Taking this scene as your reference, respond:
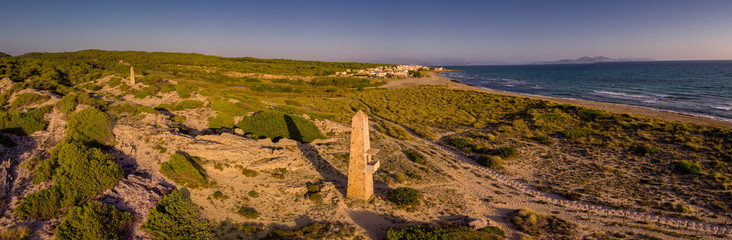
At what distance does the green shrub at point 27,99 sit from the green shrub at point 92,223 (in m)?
24.9

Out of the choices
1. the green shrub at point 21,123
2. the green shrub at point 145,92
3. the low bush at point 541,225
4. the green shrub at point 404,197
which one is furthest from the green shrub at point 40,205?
the green shrub at point 145,92

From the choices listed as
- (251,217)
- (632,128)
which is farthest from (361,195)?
(632,128)

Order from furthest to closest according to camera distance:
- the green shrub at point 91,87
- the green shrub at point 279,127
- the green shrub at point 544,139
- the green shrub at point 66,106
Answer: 1. the green shrub at point 91,87
2. the green shrub at point 544,139
3. the green shrub at point 279,127
4. the green shrub at point 66,106

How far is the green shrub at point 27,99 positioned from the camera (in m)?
26.3

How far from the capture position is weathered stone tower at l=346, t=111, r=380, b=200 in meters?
14.6

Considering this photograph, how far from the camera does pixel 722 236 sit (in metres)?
14.3

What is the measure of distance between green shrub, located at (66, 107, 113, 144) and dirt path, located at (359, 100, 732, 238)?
21.0m

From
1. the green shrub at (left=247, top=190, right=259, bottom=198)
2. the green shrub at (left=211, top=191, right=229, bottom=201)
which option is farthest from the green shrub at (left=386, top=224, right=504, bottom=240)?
the green shrub at (left=211, top=191, right=229, bottom=201)

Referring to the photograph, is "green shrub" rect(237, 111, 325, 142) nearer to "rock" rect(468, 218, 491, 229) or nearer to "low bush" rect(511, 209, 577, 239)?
"rock" rect(468, 218, 491, 229)

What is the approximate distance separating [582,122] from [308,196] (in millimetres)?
40233

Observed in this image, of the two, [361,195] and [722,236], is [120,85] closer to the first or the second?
[361,195]

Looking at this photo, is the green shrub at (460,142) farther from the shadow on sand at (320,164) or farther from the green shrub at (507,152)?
the shadow on sand at (320,164)

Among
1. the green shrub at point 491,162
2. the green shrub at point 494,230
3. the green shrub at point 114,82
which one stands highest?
the green shrub at point 114,82

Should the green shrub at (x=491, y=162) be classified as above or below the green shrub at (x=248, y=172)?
below
